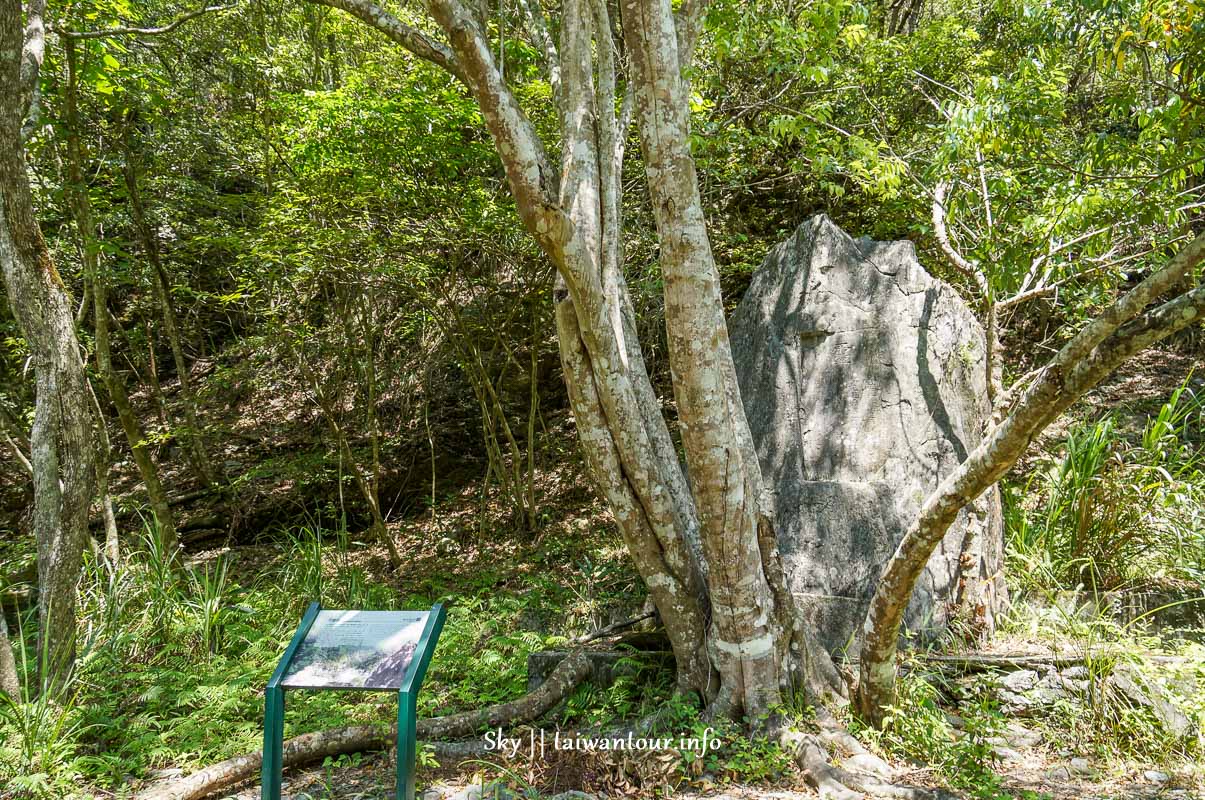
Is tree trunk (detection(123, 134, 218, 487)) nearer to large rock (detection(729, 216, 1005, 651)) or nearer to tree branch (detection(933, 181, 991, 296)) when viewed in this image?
large rock (detection(729, 216, 1005, 651))

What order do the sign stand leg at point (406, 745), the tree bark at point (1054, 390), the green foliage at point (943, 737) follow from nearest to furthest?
the tree bark at point (1054, 390) → the sign stand leg at point (406, 745) → the green foliage at point (943, 737)

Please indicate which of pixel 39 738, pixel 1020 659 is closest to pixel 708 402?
pixel 1020 659

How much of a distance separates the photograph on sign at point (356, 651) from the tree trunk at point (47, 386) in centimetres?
195

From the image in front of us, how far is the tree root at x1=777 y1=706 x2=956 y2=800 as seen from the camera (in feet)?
8.74

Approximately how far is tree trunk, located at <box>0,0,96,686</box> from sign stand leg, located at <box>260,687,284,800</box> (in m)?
1.90

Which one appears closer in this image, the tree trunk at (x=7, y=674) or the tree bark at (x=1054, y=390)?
the tree bark at (x=1054, y=390)

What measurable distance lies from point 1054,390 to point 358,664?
99.0 inches

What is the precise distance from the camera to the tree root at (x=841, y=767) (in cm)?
266

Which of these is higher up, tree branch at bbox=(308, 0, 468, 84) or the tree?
tree branch at bbox=(308, 0, 468, 84)

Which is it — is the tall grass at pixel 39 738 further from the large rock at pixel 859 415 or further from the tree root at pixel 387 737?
the large rock at pixel 859 415

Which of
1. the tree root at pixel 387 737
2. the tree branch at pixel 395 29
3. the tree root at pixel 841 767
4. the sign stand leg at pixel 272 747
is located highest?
the tree branch at pixel 395 29

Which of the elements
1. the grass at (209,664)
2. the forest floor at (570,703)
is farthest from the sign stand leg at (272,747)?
the grass at (209,664)

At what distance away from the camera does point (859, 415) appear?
439cm

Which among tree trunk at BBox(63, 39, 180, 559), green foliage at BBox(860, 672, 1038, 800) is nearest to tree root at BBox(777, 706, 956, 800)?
green foliage at BBox(860, 672, 1038, 800)
